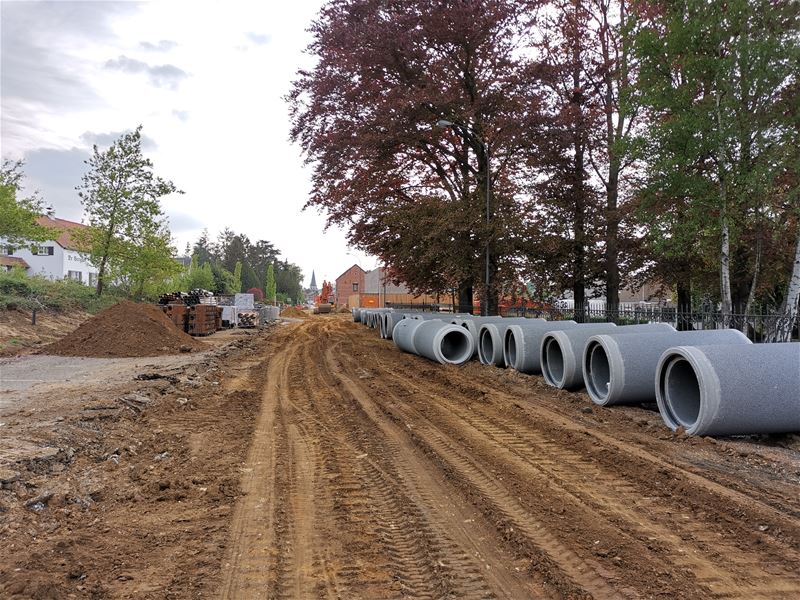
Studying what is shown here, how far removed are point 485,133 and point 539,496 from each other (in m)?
19.2

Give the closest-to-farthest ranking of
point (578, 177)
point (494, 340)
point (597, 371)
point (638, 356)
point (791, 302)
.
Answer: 1. point (638, 356)
2. point (597, 371)
3. point (791, 302)
4. point (494, 340)
5. point (578, 177)

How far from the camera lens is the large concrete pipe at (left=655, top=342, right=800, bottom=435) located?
609cm

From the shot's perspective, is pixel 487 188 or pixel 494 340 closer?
pixel 494 340

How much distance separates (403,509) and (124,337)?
1612 centimetres

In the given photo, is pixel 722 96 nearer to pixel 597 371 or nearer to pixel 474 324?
pixel 597 371

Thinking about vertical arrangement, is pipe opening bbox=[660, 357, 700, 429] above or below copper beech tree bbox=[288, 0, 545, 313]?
below

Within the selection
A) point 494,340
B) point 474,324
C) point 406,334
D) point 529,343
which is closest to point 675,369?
point 529,343

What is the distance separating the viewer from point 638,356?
314 inches

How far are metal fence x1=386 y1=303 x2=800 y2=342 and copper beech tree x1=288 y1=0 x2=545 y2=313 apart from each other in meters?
2.93

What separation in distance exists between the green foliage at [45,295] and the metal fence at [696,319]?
63.2ft

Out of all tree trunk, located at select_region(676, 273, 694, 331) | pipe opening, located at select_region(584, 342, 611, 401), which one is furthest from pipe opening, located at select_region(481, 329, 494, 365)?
tree trunk, located at select_region(676, 273, 694, 331)

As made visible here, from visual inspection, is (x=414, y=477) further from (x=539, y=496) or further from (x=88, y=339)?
(x=88, y=339)

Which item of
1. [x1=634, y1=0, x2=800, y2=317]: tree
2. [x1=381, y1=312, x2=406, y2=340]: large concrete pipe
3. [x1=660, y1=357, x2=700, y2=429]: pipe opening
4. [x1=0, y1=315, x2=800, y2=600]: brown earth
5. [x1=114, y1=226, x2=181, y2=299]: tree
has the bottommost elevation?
[x1=0, y1=315, x2=800, y2=600]: brown earth

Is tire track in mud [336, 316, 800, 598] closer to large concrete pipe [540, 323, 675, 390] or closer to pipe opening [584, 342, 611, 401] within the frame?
pipe opening [584, 342, 611, 401]
